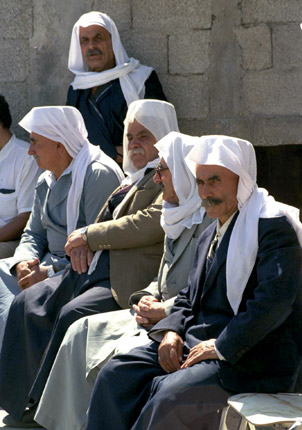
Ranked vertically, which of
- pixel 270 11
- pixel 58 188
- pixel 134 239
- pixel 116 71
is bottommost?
pixel 134 239

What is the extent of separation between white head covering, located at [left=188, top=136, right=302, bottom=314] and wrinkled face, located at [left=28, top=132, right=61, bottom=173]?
1.79 metres

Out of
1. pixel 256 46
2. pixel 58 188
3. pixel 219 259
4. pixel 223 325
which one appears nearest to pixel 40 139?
pixel 58 188

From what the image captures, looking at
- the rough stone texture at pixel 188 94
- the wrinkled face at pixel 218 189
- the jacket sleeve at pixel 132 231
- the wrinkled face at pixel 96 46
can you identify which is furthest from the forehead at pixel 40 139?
the wrinkled face at pixel 218 189

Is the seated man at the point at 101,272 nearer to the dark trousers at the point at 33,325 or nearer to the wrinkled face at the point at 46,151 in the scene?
the dark trousers at the point at 33,325

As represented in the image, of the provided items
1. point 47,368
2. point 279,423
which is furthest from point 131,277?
point 279,423

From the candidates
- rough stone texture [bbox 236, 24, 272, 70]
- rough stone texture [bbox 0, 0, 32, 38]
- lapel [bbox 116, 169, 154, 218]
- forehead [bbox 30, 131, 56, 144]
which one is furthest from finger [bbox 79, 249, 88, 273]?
rough stone texture [bbox 0, 0, 32, 38]

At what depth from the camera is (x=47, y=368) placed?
18.0ft

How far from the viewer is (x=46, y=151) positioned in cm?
621

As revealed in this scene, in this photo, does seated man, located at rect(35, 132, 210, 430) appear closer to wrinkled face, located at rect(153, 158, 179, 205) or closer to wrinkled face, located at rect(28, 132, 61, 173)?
wrinkled face, located at rect(153, 158, 179, 205)

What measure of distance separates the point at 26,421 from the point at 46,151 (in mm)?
1573

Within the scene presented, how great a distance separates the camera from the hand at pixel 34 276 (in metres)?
6.10

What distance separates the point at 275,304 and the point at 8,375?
2.13 meters

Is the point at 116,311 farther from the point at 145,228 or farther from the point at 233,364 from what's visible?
the point at 233,364

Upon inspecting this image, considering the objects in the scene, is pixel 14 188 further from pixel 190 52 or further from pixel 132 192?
pixel 132 192
